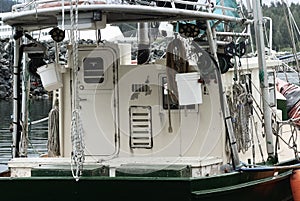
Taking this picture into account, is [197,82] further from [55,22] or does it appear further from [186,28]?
[55,22]

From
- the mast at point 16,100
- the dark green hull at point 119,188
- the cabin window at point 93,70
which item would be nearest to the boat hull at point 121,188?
the dark green hull at point 119,188

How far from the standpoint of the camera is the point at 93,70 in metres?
11.5

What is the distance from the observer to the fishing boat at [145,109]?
9.74 meters

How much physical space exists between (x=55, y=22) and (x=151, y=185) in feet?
10.9

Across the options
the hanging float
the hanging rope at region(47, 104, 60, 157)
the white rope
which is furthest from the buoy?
the hanging float

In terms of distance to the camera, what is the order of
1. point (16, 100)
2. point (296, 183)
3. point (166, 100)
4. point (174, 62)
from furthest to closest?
point (16, 100) → point (166, 100) → point (174, 62) → point (296, 183)

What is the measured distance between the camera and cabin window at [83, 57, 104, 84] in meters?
11.4

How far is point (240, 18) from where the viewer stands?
37.1ft

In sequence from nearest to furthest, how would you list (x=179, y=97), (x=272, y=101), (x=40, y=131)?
(x=179, y=97) → (x=272, y=101) → (x=40, y=131)

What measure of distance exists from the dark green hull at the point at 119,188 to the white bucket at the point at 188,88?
1.26 m

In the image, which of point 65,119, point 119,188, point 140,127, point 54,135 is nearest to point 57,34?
point 65,119

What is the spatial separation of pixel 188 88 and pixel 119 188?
190 cm

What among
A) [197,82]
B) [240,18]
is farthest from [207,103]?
[240,18]

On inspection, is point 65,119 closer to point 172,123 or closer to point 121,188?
point 172,123
